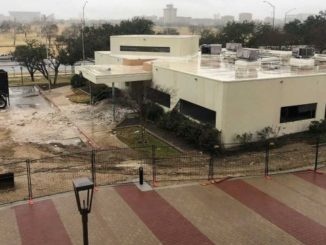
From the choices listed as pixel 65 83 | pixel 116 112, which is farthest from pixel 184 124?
pixel 65 83

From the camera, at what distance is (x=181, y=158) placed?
22125 millimetres

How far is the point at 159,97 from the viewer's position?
105 ft

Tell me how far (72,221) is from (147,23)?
65753 millimetres

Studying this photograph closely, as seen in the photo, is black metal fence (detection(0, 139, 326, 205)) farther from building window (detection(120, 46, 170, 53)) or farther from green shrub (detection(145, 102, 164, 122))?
building window (detection(120, 46, 170, 53))

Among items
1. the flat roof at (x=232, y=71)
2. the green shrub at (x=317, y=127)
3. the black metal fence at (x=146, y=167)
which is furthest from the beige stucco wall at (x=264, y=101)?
the black metal fence at (x=146, y=167)

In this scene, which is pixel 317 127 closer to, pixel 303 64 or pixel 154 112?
pixel 303 64

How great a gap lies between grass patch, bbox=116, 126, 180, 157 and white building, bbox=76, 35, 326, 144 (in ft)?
9.77

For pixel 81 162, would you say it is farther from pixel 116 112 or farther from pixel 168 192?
pixel 116 112

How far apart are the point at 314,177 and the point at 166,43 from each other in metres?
26.5

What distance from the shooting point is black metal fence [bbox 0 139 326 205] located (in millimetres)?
17516

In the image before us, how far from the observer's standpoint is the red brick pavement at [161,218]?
511 inches

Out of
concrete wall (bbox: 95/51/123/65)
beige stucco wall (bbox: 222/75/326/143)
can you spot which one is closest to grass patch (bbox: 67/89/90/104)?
concrete wall (bbox: 95/51/123/65)

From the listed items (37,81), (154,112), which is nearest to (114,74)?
(154,112)

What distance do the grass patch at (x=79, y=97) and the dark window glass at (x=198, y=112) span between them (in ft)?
42.2
